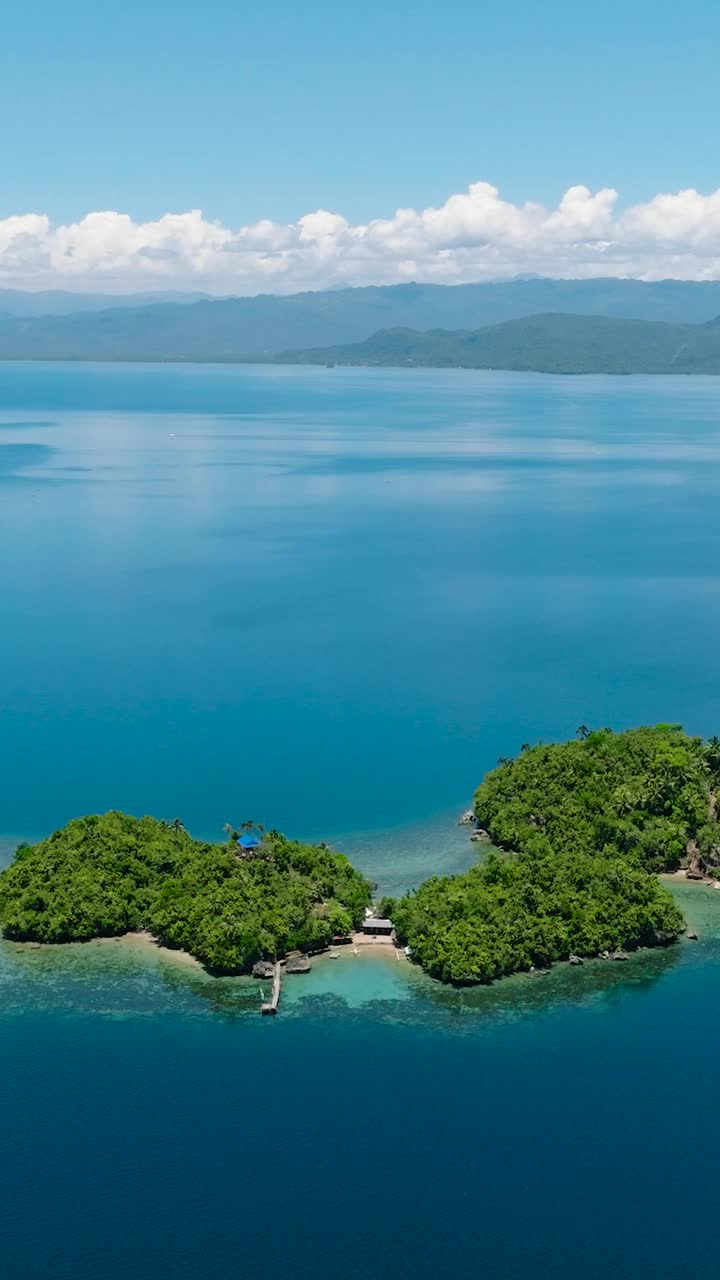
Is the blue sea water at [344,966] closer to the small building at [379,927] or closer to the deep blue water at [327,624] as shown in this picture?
the deep blue water at [327,624]

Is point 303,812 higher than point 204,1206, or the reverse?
point 303,812

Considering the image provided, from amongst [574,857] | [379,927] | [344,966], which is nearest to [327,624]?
[574,857]

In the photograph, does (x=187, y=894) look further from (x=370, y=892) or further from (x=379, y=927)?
(x=379, y=927)

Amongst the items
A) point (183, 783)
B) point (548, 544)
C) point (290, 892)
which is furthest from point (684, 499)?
point (290, 892)

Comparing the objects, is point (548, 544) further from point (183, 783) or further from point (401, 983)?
point (401, 983)

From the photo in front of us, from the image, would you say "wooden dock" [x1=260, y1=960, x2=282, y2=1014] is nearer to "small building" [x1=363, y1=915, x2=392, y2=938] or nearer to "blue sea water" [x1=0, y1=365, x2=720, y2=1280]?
"blue sea water" [x1=0, y1=365, x2=720, y2=1280]

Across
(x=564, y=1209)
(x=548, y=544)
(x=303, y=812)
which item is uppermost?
(x=548, y=544)
